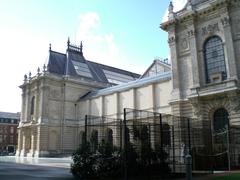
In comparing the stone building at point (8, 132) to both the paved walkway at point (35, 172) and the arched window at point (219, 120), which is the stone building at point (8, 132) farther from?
the arched window at point (219, 120)

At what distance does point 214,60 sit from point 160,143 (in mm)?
17325

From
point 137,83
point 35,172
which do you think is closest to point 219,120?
point 35,172

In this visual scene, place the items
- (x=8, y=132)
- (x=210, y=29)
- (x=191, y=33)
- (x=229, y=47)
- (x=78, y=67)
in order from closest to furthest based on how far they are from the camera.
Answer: (x=229, y=47)
(x=210, y=29)
(x=191, y=33)
(x=78, y=67)
(x=8, y=132)

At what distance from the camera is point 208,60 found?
32500mm

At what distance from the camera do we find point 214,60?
32.0 meters

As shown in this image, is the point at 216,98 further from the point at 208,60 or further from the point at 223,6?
the point at 223,6

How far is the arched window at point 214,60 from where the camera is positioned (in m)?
30.9

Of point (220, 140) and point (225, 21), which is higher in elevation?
point (225, 21)

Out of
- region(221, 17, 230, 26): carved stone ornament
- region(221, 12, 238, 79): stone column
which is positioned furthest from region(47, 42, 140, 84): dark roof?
region(221, 12, 238, 79): stone column

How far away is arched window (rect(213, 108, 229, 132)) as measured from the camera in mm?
29492

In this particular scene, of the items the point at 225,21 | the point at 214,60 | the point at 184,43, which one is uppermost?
the point at 225,21

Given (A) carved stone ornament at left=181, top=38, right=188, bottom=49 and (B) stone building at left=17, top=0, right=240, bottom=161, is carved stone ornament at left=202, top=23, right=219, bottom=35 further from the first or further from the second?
(A) carved stone ornament at left=181, top=38, right=188, bottom=49

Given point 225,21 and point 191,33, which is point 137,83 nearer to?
point 191,33

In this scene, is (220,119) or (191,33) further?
(191,33)
